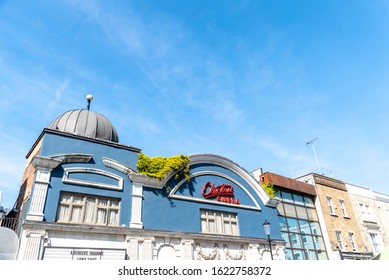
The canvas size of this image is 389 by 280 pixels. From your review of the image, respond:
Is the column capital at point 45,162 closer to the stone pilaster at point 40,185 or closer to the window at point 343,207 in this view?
the stone pilaster at point 40,185

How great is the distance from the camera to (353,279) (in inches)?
330

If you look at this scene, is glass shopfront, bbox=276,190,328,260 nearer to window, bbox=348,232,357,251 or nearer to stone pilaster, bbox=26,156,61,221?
window, bbox=348,232,357,251

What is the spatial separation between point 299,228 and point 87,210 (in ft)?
53.8

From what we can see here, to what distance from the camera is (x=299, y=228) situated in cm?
2341

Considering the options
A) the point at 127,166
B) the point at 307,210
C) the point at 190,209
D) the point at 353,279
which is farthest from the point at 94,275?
the point at 307,210

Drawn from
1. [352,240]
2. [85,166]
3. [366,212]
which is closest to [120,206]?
[85,166]

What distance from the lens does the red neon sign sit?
63.4 feet

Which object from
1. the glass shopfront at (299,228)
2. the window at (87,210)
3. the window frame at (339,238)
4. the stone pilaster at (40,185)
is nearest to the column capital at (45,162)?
the stone pilaster at (40,185)

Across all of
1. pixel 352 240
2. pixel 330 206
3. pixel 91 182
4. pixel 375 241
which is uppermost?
pixel 330 206

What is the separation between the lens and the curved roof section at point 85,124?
1789 cm

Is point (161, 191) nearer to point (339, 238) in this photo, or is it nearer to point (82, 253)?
point (82, 253)

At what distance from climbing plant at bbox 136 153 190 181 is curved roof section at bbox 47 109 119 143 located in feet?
9.93

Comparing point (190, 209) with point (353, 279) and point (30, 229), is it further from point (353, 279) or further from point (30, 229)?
point (353, 279)

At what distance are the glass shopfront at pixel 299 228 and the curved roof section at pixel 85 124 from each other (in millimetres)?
14065
